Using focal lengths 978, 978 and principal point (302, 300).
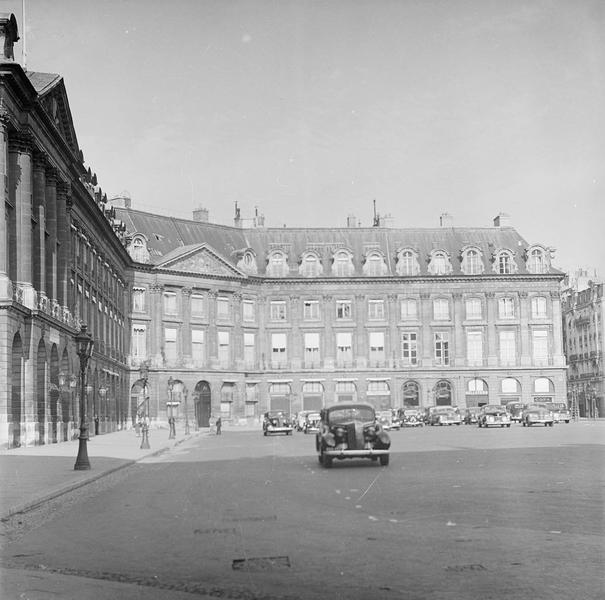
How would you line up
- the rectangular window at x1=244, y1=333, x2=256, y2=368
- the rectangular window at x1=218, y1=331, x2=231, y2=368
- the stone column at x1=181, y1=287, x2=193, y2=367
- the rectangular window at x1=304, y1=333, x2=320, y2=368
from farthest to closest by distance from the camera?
the rectangular window at x1=304, y1=333, x2=320, y2=368 < the rectangular window at x1=244, y1=333, x2=256, y2=368 < the rectangular window at x1=218, y1=331, x2=231, y2=368 < the stone column at x1=181, y1=287, x2=193, y2=367

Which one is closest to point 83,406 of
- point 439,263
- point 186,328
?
point 186,328

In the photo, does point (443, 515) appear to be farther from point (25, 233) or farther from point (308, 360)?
point (308, 360)

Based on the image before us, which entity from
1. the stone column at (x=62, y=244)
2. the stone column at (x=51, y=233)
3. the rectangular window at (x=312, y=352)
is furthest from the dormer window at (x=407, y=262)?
the stone column at (x=51, y=233)

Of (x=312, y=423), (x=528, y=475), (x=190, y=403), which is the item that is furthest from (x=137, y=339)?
(x=528, y=475)

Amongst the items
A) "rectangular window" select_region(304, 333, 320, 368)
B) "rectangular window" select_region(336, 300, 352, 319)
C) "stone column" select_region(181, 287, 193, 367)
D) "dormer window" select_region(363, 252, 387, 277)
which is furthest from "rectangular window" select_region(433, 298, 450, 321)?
"stone column" select_region(181, 287, 193, 367)

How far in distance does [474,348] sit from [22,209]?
56.5 meters

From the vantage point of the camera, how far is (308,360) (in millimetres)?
88812

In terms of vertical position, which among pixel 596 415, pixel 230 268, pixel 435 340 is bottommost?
pixel 596 415

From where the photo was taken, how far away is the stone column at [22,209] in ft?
130

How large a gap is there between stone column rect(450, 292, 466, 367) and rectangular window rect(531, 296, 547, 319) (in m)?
6.61

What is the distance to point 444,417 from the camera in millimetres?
74062

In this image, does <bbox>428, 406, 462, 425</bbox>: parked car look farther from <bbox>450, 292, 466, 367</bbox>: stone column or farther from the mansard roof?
the mansard roof

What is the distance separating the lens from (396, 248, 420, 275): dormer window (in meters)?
90.3

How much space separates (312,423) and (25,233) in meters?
25.9
